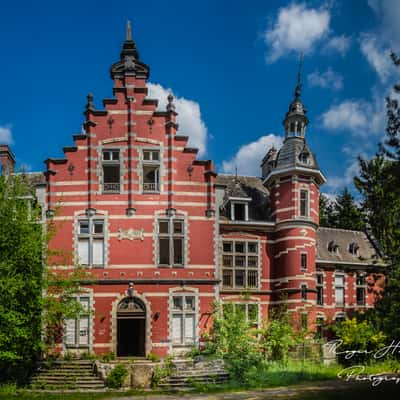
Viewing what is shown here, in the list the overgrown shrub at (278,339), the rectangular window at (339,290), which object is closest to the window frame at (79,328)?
the overgrown shrub at (278,339)

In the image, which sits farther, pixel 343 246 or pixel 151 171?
pixel 343 246

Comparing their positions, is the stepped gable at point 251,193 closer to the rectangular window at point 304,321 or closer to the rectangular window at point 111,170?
the rectangular window at point 304,321

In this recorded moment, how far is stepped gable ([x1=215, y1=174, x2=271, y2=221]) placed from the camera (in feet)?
107

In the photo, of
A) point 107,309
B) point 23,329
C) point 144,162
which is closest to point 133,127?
point 144,162

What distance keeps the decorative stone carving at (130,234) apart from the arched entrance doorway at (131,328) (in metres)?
3.23

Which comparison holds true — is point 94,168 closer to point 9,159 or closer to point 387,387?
point 9,159

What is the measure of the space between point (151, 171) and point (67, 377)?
1159cm

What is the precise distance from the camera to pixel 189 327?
92.8 ft

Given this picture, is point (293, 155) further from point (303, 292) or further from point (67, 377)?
point (67, 377)

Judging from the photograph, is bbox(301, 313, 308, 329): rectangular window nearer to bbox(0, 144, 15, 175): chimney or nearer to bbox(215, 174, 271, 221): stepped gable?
bbox(215, 174, 271, 221): stepped gable

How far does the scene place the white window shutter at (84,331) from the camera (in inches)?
1090

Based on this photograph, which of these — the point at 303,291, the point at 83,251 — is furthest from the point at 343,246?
the point at 83,251

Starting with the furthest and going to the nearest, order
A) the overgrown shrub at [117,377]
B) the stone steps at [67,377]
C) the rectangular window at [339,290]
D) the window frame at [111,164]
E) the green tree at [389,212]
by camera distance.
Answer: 1. the rectangular window at [339,290]
2. the window frame at [111,164]
3. the stone steps at [67,377]
4. the overgrown shrub at [117,377]
5. the green tree at [389,212]

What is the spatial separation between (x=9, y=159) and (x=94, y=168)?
8761 millimetres
